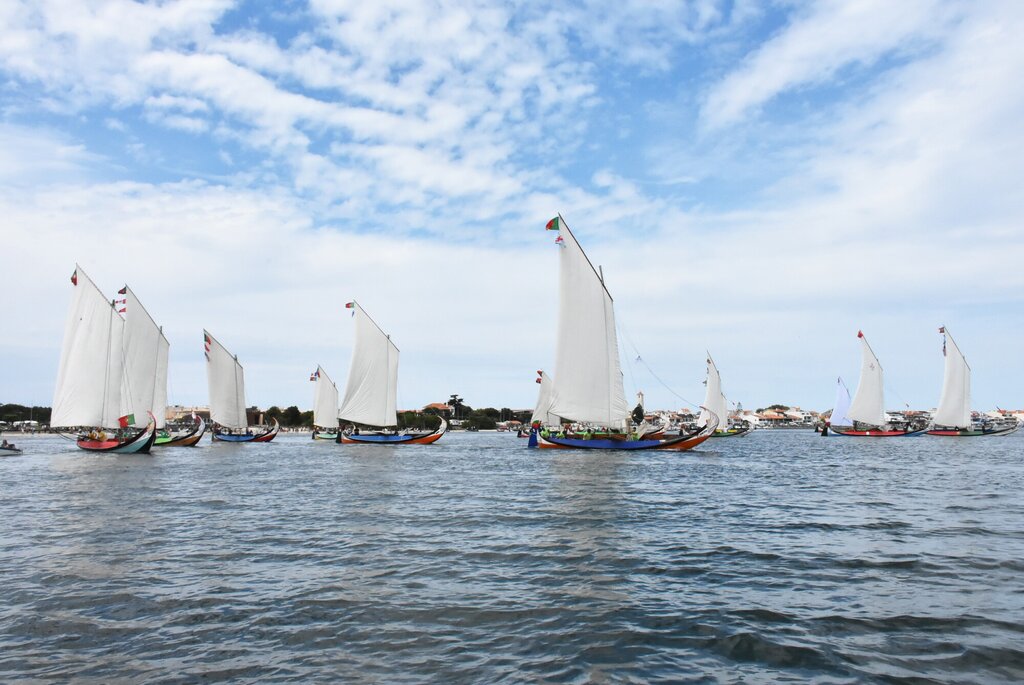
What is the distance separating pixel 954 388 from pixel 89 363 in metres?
99.2

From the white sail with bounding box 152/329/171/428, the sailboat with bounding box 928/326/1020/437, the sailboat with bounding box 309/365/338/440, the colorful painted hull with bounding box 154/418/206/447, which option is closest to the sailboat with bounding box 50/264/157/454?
the white sail with bounding box 152/329/171/428

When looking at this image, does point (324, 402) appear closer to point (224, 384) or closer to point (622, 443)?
point (224, 384)

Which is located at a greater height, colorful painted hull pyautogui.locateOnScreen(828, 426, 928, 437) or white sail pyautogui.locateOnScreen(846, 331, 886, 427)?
white sail pyautogui.locateOnScreen(846, 331, 886, 427)

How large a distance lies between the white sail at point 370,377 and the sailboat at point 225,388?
2100cm

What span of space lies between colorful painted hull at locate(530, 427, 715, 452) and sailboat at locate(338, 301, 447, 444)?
61.2 ft

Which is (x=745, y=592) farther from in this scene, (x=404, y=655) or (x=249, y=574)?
(x=249, y=574)

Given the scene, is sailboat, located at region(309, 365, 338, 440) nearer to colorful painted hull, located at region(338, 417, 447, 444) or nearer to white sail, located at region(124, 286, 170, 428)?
colorful painted hull, located at region(338, 417, 447, 444)

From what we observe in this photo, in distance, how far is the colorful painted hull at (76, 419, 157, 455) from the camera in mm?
58469

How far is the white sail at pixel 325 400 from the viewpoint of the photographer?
343 ft

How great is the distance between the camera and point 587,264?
52.7 m

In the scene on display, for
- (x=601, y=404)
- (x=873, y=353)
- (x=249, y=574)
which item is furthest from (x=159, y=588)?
(x=873, y=353)

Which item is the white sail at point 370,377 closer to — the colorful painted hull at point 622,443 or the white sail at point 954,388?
the colorful painted hull at point 622,443

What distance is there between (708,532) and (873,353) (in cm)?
9009

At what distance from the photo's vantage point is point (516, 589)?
12.4 metres
